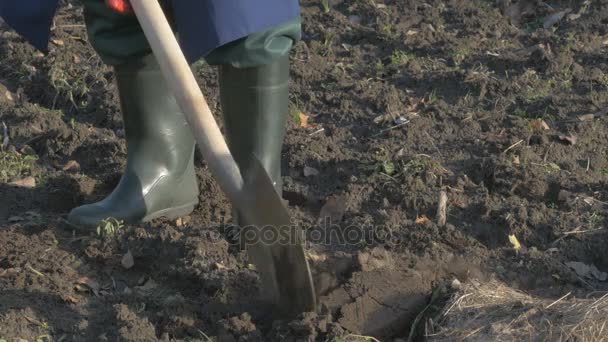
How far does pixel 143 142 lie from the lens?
3451 millimetres

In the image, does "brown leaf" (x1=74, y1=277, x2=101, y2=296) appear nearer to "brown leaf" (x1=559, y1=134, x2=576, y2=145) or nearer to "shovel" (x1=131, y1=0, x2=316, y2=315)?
"shovel" (x1=131, y1=0, x2=316, y2=315)

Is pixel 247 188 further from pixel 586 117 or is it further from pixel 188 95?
pixel 586 117

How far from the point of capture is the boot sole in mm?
3488

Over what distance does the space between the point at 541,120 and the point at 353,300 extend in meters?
1.62

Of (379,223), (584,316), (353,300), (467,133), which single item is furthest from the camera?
(467,133)

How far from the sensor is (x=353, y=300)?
283 cm

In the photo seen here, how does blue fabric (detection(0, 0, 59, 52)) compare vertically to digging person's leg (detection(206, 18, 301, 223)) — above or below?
above

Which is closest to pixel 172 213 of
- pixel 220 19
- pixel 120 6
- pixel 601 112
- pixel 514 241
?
pixel 120 6

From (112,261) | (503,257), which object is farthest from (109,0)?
(503,257)

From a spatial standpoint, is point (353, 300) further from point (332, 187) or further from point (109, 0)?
point (109, 0)

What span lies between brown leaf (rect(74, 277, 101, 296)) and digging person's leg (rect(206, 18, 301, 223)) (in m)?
0.59

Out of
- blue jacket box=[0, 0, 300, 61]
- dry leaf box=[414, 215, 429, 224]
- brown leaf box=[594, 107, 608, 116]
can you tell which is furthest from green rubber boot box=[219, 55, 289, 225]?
brown leaf box=[594, 107, 608, 116]

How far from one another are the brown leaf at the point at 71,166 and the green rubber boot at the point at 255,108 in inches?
36.3

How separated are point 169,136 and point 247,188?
2.80 ft
